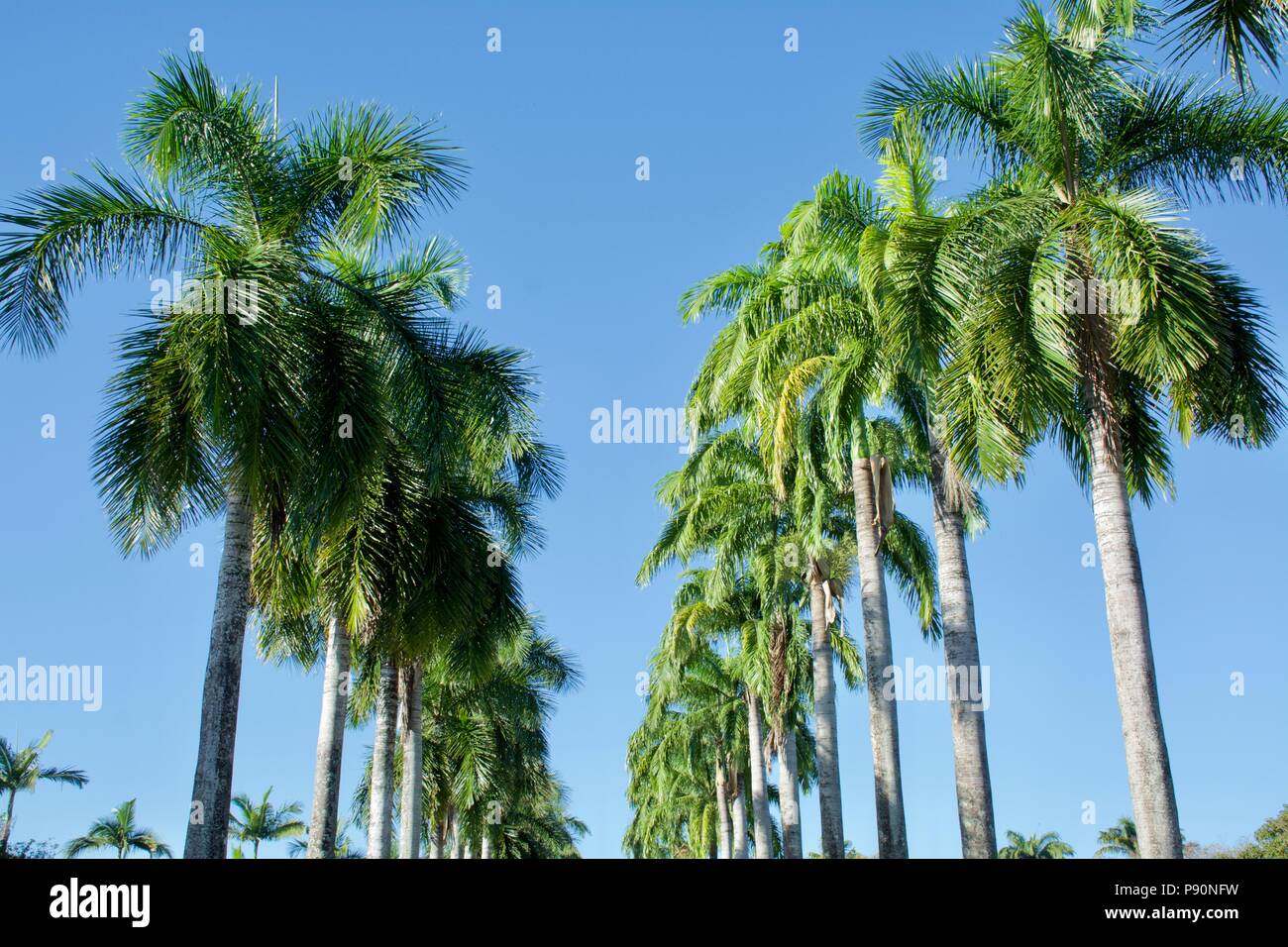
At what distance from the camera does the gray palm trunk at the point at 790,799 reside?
3322 cm

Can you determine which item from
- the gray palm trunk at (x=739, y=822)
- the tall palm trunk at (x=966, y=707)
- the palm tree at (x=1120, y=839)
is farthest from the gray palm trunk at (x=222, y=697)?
the palm tree at (x=1120, y=839)

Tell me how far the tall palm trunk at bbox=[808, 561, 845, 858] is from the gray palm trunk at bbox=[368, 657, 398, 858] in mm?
9841

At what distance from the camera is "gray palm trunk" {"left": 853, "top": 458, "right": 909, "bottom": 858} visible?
890 inches

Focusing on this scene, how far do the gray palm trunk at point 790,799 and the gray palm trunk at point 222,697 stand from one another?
70.7 ft

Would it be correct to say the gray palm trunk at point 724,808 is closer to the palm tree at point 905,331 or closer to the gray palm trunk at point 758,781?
→ the gray palm trunk at point 758,781

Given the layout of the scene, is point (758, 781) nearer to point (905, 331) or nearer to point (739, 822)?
point (739, 822)

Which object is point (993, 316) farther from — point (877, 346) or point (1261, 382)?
point (877, 346)

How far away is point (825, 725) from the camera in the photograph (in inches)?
1059

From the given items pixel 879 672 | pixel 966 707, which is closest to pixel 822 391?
pixel 879 672

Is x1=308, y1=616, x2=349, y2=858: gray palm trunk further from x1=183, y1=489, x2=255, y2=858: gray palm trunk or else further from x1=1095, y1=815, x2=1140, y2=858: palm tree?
x1=1095, y1=815, x2=1140, y2=858: palm tree

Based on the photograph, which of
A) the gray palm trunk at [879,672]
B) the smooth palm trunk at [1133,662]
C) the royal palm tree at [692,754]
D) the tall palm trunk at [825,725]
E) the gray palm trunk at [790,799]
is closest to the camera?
the smooth palm trunk at [1133,662]

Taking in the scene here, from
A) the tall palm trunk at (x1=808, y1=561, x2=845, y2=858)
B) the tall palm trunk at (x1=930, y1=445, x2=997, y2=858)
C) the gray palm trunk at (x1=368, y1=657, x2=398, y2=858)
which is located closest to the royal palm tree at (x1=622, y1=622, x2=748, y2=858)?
the tall palm trunk at (x1=808, y1=561, x2=845, y2=858)

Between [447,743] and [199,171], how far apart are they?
21.7m

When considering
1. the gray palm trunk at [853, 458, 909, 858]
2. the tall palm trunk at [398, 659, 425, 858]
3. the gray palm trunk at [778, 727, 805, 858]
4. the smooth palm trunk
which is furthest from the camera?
the gray palm trunk at [778, 727, 805, 858]
